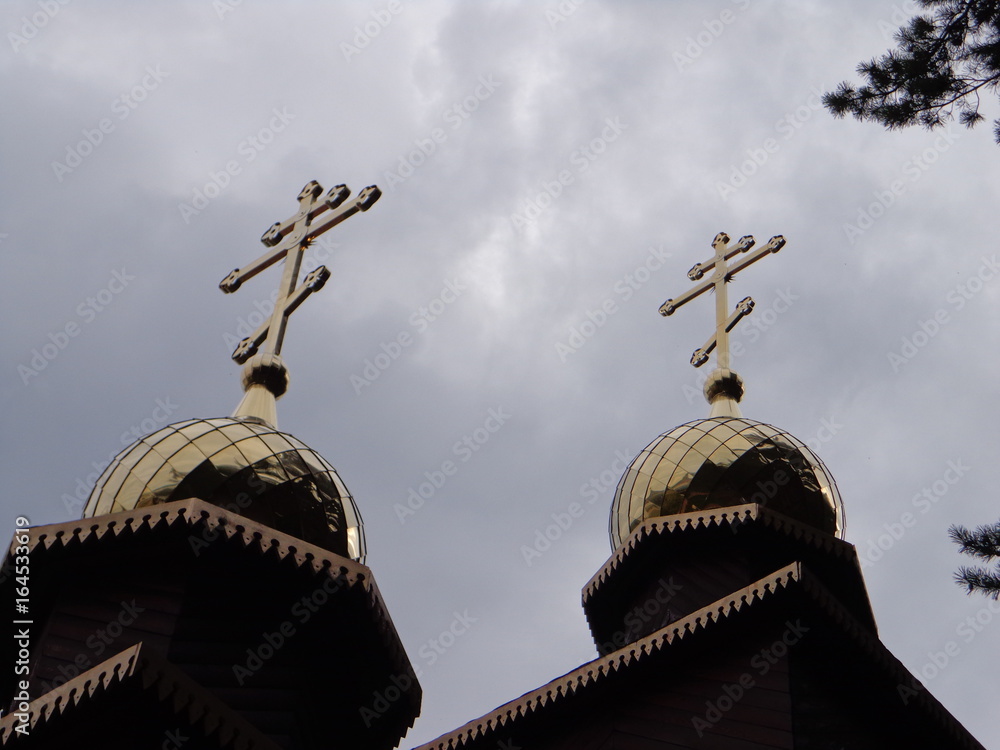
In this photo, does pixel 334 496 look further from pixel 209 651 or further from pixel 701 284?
pixel 701 284

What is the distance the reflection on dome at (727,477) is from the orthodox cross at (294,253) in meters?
4.13

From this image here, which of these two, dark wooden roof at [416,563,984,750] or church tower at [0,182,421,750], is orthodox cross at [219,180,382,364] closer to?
church tower at [0,182,421,750]

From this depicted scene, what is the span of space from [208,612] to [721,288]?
900cm

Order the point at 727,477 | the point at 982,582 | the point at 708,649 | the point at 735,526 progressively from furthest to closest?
the point at 727,477, the point at 735,526, the point at 708,649, the point at 982,582

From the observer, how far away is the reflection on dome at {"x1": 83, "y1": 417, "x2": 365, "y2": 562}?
11.9 m

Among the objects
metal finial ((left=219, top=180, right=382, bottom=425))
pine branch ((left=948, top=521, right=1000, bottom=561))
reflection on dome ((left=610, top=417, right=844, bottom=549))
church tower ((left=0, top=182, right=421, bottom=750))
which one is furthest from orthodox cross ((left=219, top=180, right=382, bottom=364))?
pine branch ((left=948, top=521, right=1000, bottom=561))

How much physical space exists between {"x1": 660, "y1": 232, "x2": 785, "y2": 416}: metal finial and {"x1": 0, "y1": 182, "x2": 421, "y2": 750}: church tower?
17.2 feet

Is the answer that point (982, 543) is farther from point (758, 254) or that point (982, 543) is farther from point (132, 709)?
point (758, 254)

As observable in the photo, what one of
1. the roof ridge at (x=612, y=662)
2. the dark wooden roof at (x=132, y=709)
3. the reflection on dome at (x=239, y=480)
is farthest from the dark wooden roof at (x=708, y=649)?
the reflection on dome at (x=239, y=480)

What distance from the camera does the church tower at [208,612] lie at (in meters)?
9.59

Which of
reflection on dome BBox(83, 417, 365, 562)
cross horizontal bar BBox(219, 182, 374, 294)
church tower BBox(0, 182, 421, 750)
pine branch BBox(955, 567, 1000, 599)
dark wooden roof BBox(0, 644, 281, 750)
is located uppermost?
cross horizontal bar BBox(219, 182, 374, 294)

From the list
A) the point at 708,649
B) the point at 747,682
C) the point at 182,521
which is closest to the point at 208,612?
the point at 182,521

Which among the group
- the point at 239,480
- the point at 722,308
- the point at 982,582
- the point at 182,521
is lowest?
the point at 982,582

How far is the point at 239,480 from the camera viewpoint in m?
12.0
